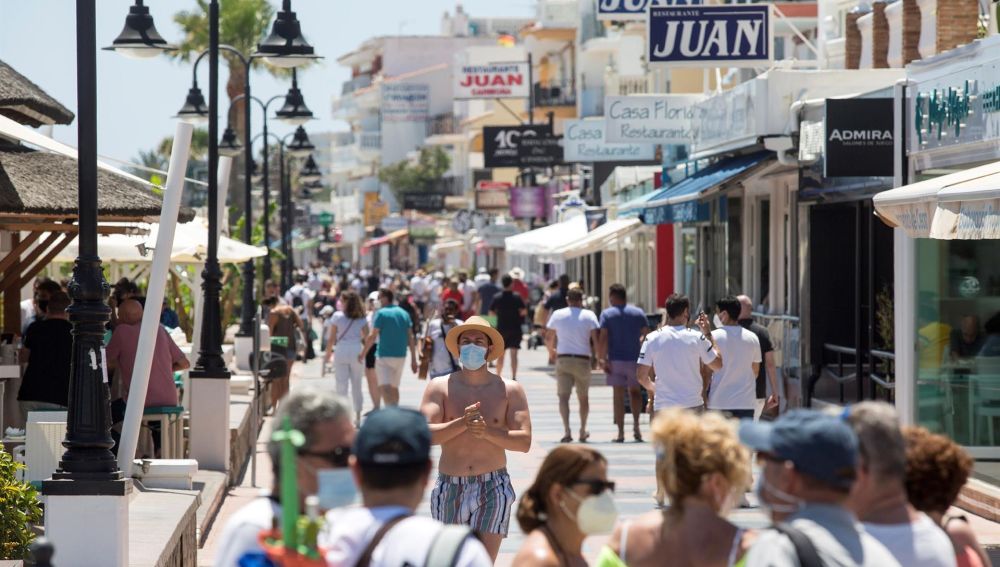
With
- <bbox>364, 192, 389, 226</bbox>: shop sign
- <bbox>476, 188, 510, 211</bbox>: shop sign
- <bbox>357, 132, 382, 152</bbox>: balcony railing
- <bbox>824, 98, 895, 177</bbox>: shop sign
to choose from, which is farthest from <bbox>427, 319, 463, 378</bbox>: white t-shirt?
<bbox>357, 132, 382, 152</bbox>: balcony railing

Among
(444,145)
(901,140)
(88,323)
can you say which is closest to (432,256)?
(444,145)

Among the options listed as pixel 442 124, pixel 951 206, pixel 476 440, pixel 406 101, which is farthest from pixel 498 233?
pixel 406 101

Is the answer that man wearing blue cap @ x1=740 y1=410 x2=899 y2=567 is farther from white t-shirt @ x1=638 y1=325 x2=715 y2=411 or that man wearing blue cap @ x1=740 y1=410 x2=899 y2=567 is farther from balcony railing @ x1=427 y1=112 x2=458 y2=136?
balcony railing @ x1=427 y1=112 x2=458 y2=136

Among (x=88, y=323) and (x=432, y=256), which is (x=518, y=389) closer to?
(x=88, y=323)

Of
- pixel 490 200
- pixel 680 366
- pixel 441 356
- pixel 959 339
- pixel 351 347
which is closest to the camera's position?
pixel 680 366

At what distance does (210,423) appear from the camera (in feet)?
52.1

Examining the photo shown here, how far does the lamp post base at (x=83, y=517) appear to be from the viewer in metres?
8.98

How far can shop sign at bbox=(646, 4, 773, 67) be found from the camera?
928 inches

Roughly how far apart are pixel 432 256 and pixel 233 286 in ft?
221

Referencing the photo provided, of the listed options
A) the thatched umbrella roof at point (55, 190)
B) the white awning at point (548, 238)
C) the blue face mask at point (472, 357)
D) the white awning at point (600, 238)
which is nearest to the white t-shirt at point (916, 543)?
the blue face mask at point (472, 357)

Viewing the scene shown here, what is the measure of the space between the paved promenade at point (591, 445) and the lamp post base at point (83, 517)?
→ 2753 millimetres

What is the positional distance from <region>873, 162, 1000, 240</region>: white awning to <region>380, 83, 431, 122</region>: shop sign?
11471cm

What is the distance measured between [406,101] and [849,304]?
4233 inches

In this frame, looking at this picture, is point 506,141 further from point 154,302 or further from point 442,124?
point 442,124
